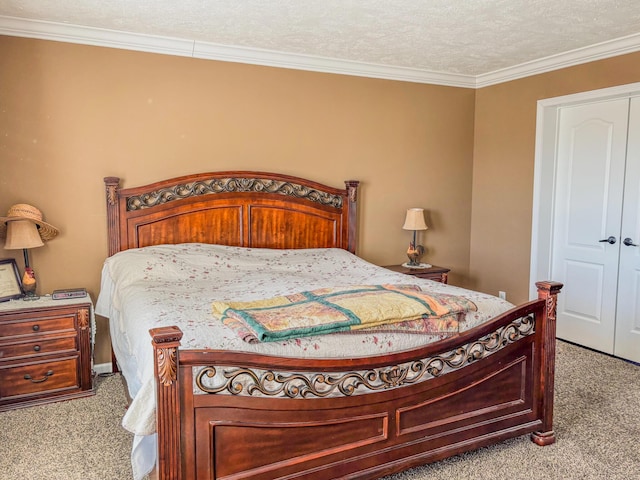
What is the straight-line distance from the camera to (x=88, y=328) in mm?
3217

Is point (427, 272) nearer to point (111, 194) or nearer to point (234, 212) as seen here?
point (234, 212)

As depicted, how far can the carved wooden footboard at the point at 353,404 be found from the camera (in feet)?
5.97

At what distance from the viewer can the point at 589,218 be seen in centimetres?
420

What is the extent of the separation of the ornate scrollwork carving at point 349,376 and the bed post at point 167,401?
0.10 metres

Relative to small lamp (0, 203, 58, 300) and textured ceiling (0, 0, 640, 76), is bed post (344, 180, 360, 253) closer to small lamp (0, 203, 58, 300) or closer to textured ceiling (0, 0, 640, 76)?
textured ceiling (0, 0, 640, 76)

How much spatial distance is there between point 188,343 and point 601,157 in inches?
143

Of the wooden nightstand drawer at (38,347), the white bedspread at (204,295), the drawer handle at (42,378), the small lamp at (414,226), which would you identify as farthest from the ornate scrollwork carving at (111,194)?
the small lamp at (414,226)

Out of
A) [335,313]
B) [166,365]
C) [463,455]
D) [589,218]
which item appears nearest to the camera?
[166,365]

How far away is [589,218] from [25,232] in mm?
4197

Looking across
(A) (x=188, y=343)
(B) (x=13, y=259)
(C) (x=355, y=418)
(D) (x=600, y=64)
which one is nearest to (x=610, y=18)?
(D) (x=600, y=64)

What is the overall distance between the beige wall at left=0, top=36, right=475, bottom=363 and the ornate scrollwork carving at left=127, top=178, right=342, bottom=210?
13 cm

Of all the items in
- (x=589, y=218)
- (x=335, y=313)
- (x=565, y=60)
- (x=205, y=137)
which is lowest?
(x=335, y=313)

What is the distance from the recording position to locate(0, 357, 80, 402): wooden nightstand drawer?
3.02m

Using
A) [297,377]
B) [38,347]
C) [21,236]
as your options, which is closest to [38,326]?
[38,347]
